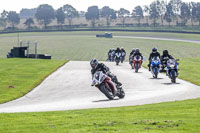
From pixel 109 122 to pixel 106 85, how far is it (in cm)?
764

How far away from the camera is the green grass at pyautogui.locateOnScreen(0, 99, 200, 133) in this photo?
9773mm

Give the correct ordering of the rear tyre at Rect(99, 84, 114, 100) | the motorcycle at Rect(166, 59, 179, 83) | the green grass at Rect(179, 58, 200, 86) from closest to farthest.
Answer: the rear tyre at Rect(99, 84, 114, 100), the motorcycle at Rect(166, 59, 179, 83), the green grass at Rect(179, 58, 200, 86)

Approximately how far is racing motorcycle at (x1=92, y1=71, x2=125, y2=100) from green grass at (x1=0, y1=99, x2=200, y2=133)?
16.3ft

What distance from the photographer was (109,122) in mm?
10883

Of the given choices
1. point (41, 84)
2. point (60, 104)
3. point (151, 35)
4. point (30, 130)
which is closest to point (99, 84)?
point (60, 104)

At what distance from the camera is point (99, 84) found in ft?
60.0

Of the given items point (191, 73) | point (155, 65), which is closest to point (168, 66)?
point (155, 65)

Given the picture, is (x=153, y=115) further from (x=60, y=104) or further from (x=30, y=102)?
Answer: (x=30, y=102)

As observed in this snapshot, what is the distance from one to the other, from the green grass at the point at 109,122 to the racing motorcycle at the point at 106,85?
16.3ft

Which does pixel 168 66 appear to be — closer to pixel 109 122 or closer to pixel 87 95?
pixel 87 95

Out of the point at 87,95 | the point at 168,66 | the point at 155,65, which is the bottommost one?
the point at 87,95

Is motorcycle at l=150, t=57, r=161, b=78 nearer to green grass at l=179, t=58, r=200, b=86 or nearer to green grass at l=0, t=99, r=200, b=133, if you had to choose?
green grass at l=179, t=58, r=200, b=86

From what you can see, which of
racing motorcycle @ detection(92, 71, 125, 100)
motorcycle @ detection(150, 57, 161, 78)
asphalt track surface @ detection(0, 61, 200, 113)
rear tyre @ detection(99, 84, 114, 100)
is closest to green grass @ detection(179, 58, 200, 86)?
motorcycle @ detection(150, 57, 161, 78)

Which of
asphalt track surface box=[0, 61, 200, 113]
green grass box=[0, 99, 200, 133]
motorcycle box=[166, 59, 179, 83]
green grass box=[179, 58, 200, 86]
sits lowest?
green grass box=[179, 58, 200, 86]
